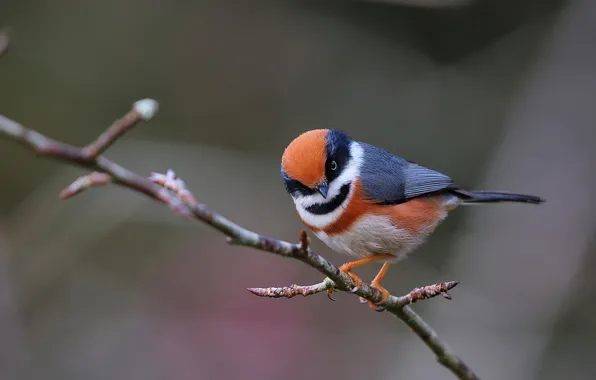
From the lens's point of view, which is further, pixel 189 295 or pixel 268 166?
pixel 268 166

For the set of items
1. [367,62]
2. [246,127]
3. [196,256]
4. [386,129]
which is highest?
[367,62]

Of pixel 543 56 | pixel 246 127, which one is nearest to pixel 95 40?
pixel 246 127

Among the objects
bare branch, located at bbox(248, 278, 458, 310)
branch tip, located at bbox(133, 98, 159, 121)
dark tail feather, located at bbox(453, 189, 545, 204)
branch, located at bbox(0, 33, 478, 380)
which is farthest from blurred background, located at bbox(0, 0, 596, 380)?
branch tip, located at bbox(133, 98, 159, 121)

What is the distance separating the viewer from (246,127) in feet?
23.8

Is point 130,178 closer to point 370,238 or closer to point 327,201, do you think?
point 327,201

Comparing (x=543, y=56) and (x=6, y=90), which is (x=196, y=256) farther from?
(x=543, y=56)

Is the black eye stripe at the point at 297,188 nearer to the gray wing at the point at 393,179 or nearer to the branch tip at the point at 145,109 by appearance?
the gray wing at the point at 393,179

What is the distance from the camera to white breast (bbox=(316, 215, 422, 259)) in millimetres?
2857

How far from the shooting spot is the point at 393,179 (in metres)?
3.13

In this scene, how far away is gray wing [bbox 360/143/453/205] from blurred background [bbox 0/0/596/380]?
6.97 feet

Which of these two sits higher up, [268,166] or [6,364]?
[268,166]

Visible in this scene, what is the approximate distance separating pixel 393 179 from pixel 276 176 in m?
3.60

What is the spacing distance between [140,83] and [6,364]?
11.3 ft

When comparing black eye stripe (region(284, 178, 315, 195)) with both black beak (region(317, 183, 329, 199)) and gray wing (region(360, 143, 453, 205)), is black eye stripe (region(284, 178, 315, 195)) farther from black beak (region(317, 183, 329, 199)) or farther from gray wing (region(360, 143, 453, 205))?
gray wing (region(360, 143, 453, 205))
